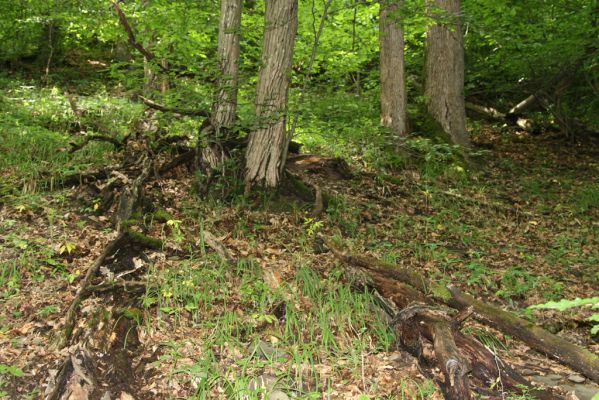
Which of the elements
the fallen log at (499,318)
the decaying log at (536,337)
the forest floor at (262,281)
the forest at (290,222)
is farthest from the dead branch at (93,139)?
the decaying log at (536,337)

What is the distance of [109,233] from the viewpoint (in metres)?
6.05

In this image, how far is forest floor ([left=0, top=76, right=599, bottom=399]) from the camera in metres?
4.01

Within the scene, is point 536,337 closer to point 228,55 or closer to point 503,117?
point 228,55

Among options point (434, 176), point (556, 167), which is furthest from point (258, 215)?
point (556, 167)

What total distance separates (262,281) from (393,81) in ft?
21.1

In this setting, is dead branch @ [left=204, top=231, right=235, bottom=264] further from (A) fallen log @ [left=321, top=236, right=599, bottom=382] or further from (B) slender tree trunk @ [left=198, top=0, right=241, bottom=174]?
(B) slender tree trunk @ [left=198, top=0, right=241, bottom=174]

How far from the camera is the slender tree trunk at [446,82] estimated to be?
10.9 m

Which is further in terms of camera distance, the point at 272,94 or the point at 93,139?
the point at 93,139

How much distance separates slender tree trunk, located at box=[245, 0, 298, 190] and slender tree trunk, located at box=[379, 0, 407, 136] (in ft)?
12.2

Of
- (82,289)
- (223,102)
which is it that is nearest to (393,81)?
(223,102)

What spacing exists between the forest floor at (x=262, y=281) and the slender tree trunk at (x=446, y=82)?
7.40 ft

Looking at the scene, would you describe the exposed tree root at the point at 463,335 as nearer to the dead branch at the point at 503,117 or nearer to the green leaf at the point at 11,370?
the green leaf at the point at 11,370

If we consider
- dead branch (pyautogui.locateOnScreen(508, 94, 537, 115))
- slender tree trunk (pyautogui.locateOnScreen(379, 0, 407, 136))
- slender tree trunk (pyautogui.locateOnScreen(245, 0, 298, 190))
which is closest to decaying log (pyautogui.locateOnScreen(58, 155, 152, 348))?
slender tree trunk (pyautogui.locateOnScreen(245, 0, 298, 190))

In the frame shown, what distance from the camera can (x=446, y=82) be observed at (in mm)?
10953
